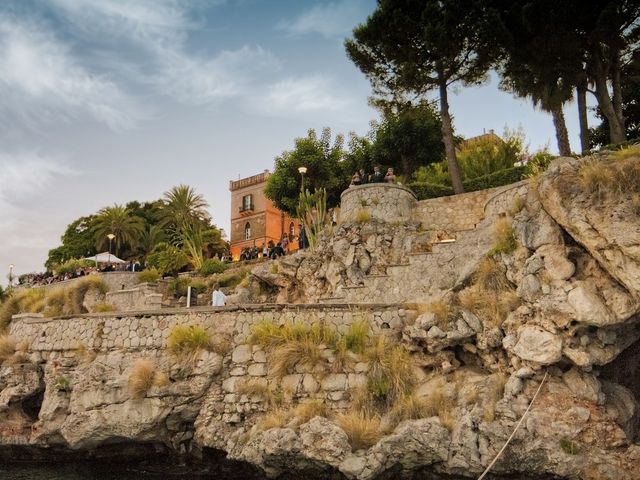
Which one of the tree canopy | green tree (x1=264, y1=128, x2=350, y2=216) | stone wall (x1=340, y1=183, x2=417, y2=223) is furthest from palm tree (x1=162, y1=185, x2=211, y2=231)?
stone wall (x1=340, y1=183, x2=417, y2=223)

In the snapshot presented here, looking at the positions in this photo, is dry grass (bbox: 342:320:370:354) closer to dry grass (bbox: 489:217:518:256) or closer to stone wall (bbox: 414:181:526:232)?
dry grass (bbox: 489:217:518:256)

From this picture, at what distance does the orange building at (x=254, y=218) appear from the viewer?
150 feet

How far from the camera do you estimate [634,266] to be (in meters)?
→ 8.21

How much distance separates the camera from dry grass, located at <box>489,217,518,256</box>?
10789mm

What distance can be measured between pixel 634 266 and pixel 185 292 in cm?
1723

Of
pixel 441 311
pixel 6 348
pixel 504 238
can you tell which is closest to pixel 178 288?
pixel 6 348

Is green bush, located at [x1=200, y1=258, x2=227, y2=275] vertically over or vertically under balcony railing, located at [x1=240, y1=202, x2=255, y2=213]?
under

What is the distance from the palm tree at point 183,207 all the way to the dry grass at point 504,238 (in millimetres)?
32690

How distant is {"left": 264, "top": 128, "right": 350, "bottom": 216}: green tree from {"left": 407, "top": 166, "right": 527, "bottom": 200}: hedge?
883 cm

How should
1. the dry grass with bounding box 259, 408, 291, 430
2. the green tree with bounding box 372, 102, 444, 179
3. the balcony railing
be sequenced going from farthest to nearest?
the balcony railing → the green tree with bounding box 372, 102, 444, 179 → the dry grass with bounding box 259, 408, 291, 430

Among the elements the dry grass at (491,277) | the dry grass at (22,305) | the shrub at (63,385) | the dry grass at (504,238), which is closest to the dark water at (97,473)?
the shrub at (63,385)

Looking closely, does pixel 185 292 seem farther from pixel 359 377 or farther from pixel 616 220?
pixel 616 220

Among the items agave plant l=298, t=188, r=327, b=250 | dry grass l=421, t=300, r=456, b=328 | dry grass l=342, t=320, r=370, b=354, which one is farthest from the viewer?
agave plant l=298, t=188, r=327, b=250

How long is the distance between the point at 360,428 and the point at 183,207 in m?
35.6
